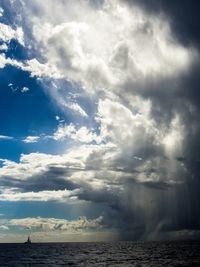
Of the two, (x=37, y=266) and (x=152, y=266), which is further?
(x=37, y=266)

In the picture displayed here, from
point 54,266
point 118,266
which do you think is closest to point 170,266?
Answer: point 118,266

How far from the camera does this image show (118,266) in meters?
94.1

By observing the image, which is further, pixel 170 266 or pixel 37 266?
pixel 37 266

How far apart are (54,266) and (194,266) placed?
37746 millimetres

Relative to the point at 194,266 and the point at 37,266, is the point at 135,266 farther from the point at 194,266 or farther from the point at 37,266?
the point at 37,266

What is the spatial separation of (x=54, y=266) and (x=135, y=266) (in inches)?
891

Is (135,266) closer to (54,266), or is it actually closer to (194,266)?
(194,266)

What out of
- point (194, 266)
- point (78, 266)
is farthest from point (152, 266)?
point (78, 266)

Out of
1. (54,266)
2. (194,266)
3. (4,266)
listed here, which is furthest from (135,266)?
(4,266)

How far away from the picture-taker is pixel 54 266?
323 feet

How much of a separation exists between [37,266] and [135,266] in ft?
90.5

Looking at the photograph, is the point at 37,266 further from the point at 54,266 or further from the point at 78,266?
the point at 78,266

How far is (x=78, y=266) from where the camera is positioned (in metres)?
95.6

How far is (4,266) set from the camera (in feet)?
330
